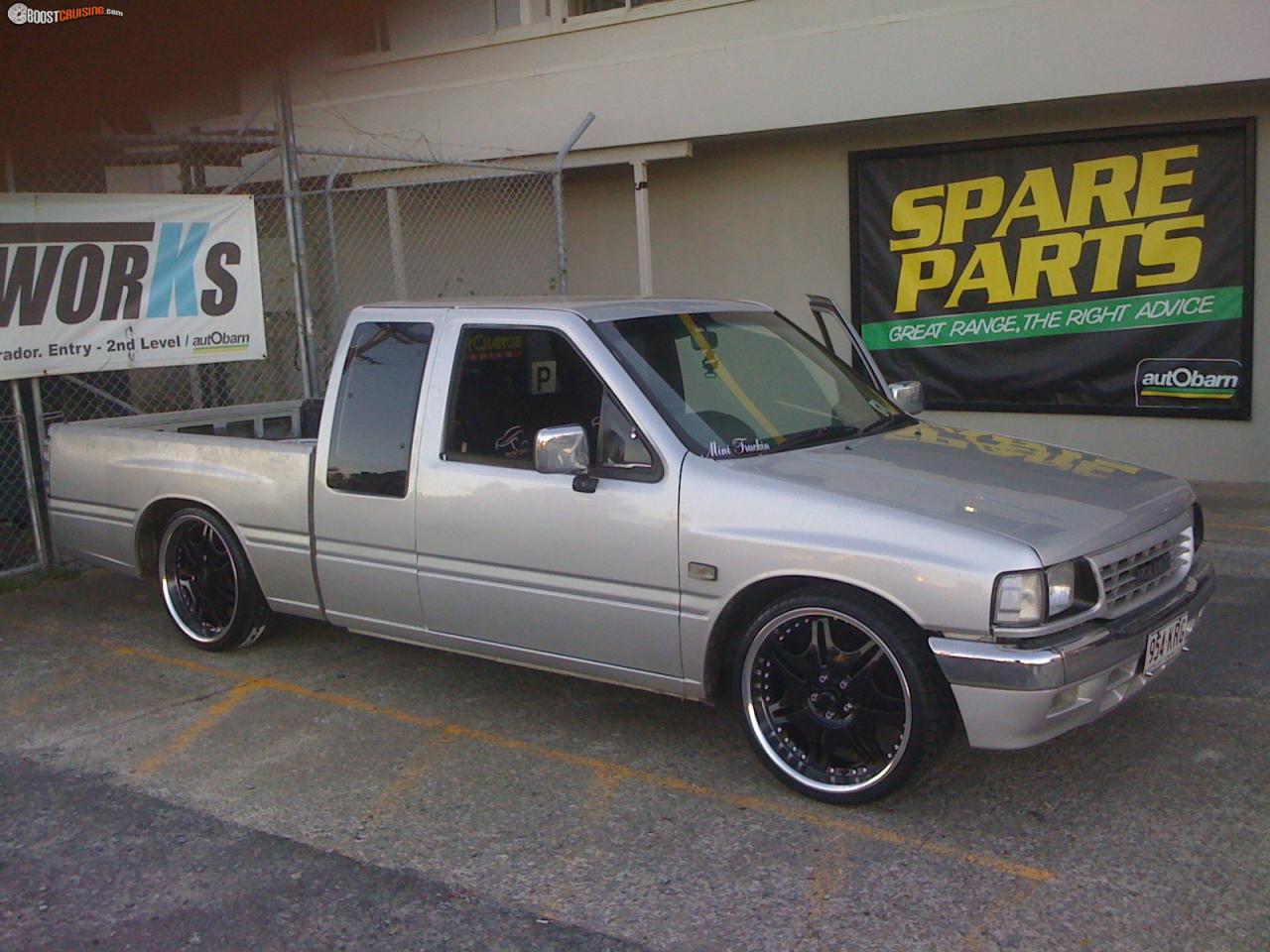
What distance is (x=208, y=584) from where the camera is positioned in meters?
6.40

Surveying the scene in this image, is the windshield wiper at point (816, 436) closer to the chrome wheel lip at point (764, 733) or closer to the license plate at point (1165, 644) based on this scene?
the chrome wheel lip at point (764, 733)

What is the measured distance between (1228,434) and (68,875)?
8.61 m

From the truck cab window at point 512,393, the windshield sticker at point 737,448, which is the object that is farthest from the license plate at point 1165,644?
the truck cab window at point 512,393

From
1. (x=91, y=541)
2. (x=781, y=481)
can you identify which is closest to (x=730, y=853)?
(x=781, y=481)

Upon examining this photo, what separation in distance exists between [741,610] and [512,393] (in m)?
1.45

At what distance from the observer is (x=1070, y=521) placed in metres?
4.18

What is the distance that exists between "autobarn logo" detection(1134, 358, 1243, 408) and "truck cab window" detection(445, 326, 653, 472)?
21.0 feet

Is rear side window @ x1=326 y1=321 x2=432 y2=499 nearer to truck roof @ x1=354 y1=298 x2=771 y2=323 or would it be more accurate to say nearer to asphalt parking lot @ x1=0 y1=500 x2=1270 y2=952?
truck roof @ x1=354 y1=298 x2=771 y2=323

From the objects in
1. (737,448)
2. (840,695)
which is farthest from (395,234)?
(840,695)

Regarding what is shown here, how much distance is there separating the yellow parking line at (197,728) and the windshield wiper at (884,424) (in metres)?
2.99

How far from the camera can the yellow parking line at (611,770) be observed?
398cm

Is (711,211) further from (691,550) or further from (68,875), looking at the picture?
(68,875)

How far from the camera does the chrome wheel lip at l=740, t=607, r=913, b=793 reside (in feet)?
13.5

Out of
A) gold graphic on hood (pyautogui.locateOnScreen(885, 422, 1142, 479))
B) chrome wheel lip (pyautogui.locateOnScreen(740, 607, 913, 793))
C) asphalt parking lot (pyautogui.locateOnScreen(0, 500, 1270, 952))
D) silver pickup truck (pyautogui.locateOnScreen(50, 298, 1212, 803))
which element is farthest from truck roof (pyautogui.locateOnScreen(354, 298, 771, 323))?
asphalt parking lot (pyautogui.locateOnScreen(0, 500, 1270, 952))
